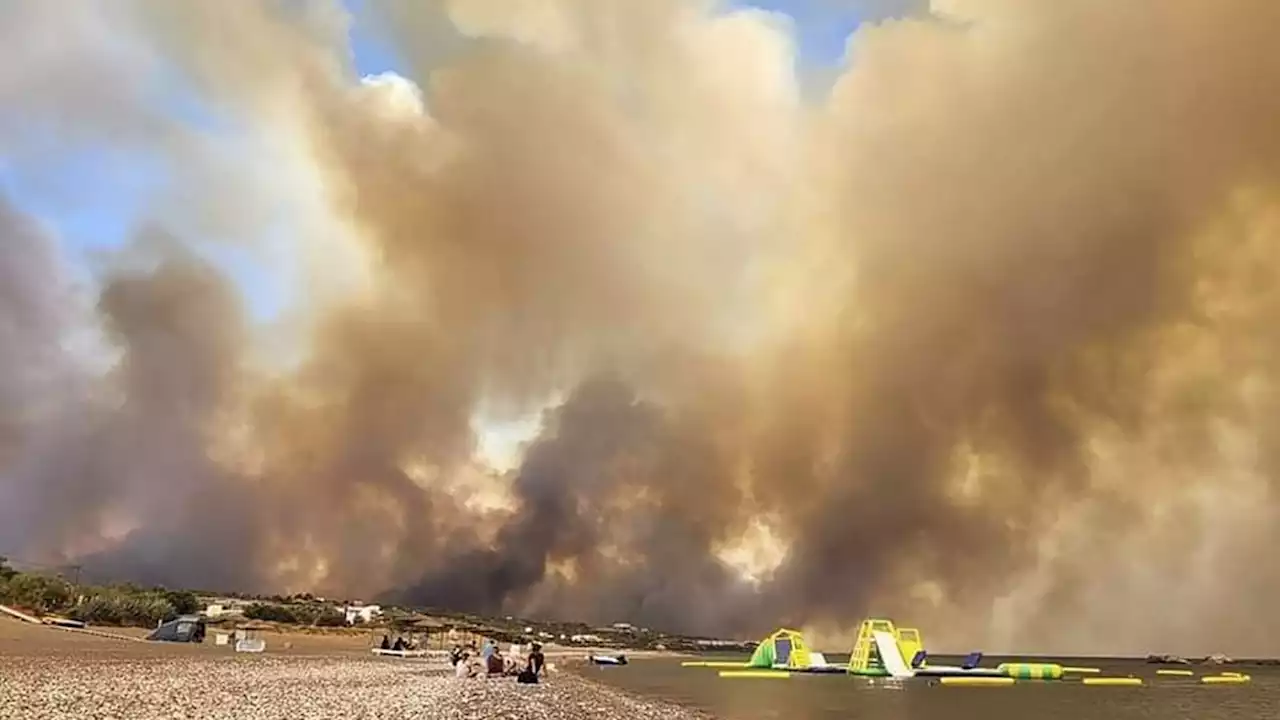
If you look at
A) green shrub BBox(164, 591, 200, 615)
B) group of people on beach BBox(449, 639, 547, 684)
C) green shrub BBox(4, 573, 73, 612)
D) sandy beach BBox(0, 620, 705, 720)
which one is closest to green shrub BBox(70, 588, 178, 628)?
green shrub BBox(4, 573, 73, 612)

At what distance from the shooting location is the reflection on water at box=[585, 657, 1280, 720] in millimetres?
72938

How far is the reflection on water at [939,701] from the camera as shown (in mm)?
72938

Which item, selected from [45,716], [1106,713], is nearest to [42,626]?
[45,716]

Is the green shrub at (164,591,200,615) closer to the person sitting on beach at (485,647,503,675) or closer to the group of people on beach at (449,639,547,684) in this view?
the group of people on beach at (449,639,547,684)

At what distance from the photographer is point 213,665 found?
216 feet

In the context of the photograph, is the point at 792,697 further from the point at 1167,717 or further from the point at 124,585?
the point at 124,585

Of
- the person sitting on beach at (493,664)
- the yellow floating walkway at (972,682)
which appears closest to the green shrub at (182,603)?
the person sitting on beach at (493,664)

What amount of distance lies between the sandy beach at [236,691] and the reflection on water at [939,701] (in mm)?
13929

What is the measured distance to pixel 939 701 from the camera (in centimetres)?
9150

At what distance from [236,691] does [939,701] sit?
71.0 metres

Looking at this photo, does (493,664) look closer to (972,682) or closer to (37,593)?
(37,593)

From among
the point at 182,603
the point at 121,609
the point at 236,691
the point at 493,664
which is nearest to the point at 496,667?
the point at 493,664

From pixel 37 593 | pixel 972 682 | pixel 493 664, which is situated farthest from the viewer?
pixel 972 682

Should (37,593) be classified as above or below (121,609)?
above
